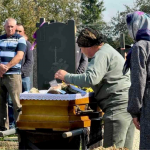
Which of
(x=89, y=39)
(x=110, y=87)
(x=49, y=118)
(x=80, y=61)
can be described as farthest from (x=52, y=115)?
(x=80, y=61)

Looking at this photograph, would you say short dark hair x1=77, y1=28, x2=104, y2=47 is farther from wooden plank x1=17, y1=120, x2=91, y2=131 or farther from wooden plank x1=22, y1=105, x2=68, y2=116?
wooden plank x1=17, y1=120, x2=91, y2=131

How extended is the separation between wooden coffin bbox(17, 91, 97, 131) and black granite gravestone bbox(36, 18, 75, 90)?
322 cm

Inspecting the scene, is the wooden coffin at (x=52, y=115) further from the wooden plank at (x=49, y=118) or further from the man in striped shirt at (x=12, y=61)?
the man in striped shirt at (x=12, y=61)

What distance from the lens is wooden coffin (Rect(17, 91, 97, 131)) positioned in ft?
14.2

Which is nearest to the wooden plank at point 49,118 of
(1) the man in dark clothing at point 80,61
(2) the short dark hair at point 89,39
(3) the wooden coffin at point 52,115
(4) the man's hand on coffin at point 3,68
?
(3) the wooden coffin at point 52,115

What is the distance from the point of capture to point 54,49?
7816 millimetres

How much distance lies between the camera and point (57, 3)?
57500 mm

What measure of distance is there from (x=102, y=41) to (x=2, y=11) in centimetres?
2484

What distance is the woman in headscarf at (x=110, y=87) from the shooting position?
4246 mm

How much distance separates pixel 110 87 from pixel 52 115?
609 millimetres

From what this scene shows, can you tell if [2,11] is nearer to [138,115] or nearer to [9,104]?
[9,104]

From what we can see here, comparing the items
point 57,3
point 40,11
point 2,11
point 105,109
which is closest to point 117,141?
point 105,109

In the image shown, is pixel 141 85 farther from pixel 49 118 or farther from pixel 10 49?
pixel 10 49

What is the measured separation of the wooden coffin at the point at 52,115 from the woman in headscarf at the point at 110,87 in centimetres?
22
